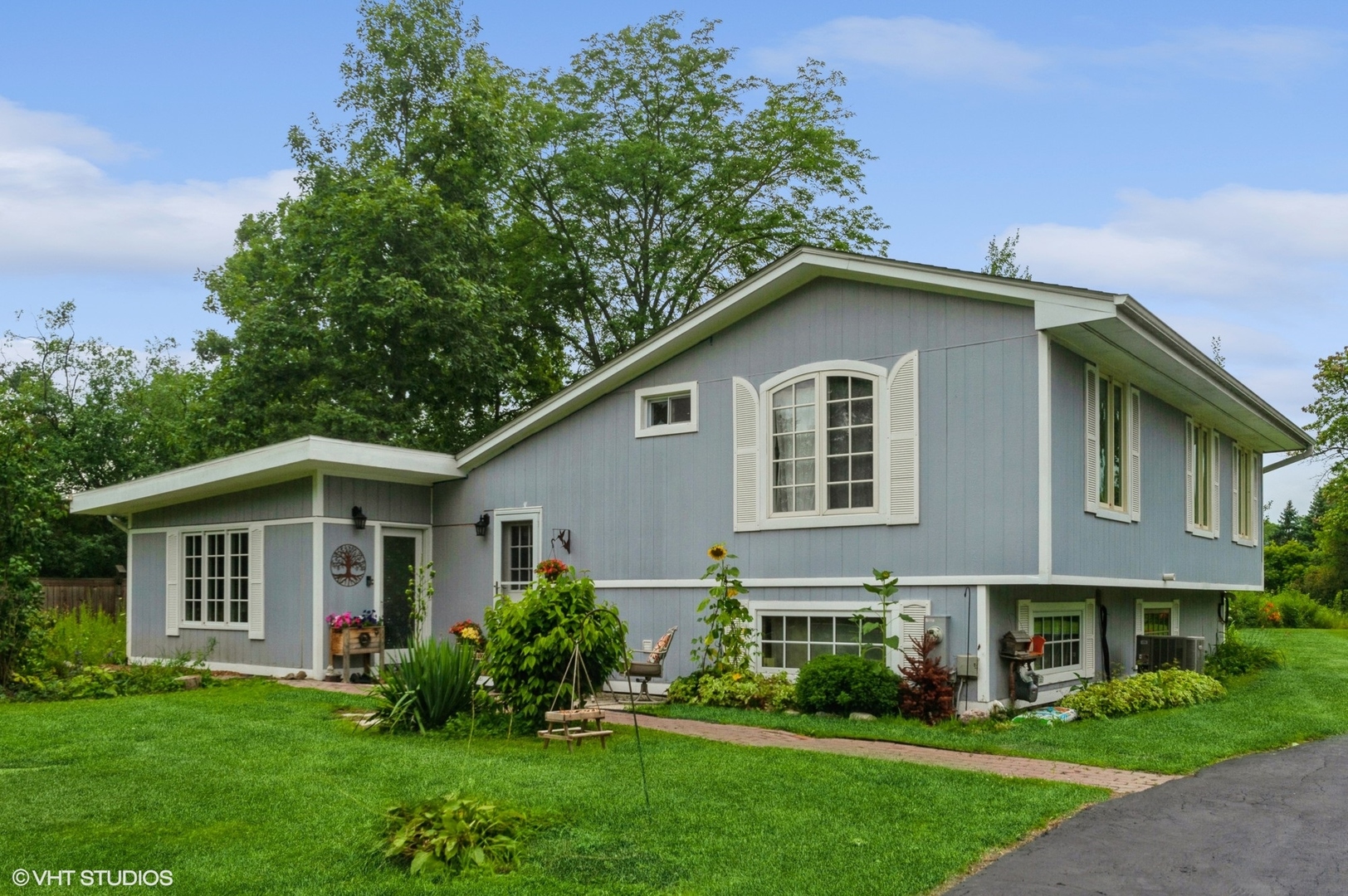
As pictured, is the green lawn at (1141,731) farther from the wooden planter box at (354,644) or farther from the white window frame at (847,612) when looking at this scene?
the wooden planter box at (354,644)

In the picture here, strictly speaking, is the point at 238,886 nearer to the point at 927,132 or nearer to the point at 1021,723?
the point at 1021,723

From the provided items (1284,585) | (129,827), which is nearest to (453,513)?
(129,827)

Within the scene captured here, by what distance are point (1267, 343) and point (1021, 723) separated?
2713cm

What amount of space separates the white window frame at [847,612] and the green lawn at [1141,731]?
1.01 m

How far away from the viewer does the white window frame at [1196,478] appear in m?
15.3

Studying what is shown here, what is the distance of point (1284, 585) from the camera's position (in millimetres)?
36812

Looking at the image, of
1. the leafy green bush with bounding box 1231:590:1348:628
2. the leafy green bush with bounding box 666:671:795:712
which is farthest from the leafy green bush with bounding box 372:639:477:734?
the leafy green bush with bounding box 1231:590:1348:628

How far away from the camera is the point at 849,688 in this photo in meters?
10.8

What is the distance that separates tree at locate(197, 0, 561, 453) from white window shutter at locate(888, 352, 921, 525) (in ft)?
37.7

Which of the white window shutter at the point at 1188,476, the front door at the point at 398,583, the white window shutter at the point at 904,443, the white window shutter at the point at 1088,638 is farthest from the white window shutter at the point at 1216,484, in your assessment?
the front door at the point at 398,583

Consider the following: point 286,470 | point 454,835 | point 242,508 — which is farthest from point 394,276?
point 454,835

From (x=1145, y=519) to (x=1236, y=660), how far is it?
498cm

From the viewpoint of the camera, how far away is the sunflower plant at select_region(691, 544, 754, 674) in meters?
12.3

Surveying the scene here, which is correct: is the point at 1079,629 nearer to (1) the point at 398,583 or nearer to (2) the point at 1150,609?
(2) the point at 1150,609
